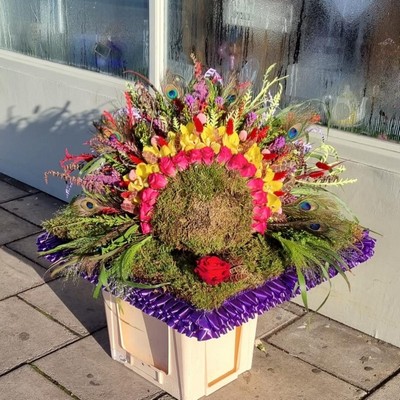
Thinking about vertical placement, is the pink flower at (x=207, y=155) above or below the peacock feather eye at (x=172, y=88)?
below

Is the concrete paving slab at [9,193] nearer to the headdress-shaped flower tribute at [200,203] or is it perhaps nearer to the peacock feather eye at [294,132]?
the headdress-shaped flower tribute at [200,203]

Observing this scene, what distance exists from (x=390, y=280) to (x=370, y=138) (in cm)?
73

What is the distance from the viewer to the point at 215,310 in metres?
2.43

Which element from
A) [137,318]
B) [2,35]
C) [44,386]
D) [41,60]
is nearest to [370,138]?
[137,318]

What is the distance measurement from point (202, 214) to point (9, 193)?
3.27 m

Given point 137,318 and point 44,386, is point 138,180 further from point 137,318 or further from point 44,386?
point 44,386

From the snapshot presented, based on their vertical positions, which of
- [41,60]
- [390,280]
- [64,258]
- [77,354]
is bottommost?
[77,354]

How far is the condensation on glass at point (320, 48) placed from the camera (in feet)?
10.5

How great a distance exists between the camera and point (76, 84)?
4.75 metres

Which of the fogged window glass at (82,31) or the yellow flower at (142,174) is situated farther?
the fogged window glass at (82,31)

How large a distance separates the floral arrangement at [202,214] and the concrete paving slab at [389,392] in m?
0.66

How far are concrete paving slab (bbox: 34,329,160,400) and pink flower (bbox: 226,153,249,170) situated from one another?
3.70 feet

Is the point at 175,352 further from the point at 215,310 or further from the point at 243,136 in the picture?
the point at 243,136

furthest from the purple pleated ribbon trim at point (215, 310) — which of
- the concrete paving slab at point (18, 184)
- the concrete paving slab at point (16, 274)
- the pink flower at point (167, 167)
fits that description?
the concrete paving slab at point (18, 184)
